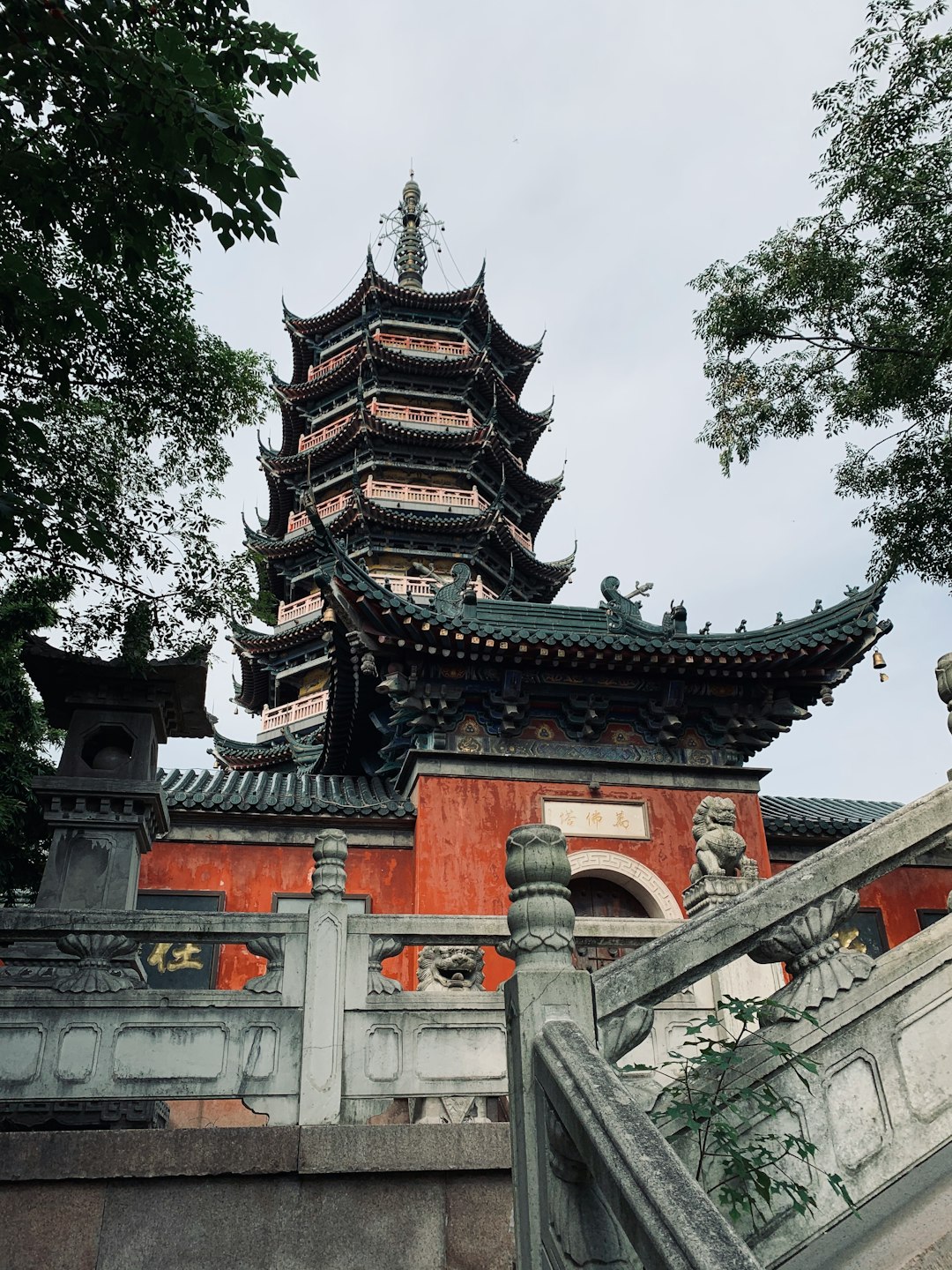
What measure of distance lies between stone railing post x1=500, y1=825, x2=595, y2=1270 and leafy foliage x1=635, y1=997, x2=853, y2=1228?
396 millimetres

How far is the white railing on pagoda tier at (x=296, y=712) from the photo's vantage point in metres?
23.5

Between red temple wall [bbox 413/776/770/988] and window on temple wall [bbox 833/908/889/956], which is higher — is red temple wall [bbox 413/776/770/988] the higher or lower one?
the higher one

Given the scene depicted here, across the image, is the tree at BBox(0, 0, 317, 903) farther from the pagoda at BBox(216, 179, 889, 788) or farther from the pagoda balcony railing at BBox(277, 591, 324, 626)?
the pagoda balcony railing at BBox(277, 591, 324, 626)

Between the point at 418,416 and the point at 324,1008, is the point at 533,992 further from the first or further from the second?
the point at 418,416

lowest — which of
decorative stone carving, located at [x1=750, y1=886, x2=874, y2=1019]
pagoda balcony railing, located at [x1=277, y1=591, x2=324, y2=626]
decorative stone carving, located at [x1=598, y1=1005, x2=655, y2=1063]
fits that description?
decorative stone carving, located at [x1=598, y1=1005, x2=655, y2=1063]

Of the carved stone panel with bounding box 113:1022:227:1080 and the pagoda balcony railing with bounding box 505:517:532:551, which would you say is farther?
the pagoda balcony railing with bounding box 505:517:532:551

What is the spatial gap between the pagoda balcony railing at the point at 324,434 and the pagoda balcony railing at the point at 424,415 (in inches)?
34.2

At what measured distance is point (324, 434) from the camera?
2622 centimetres

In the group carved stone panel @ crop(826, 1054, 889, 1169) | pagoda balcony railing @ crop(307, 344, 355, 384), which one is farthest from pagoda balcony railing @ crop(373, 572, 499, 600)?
carved stone panel @ crop(826, 1054, 889, 1169)

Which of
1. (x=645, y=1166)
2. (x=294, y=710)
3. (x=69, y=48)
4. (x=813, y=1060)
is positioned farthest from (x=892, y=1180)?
(x=294, y=710)

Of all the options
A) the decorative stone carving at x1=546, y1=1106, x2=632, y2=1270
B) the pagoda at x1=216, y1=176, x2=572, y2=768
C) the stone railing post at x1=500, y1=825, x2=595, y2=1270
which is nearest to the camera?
the decorative stone carving at x1=546, y1=1106, x2=632, y2=1270

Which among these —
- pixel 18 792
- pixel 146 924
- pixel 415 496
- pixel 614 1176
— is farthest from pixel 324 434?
pixel 614 1176

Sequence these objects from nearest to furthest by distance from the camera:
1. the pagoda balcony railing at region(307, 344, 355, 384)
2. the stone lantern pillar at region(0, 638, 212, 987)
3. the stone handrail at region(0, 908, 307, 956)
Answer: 1. the stone handrail at region(0, 908, 307, 956)
2. the stone lantern pillar at region(0, 638, 212, 987)
3. the pagoda balcony railing at region(307, 344, 355, 384)

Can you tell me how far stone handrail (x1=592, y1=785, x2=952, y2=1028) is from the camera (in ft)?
11.1
